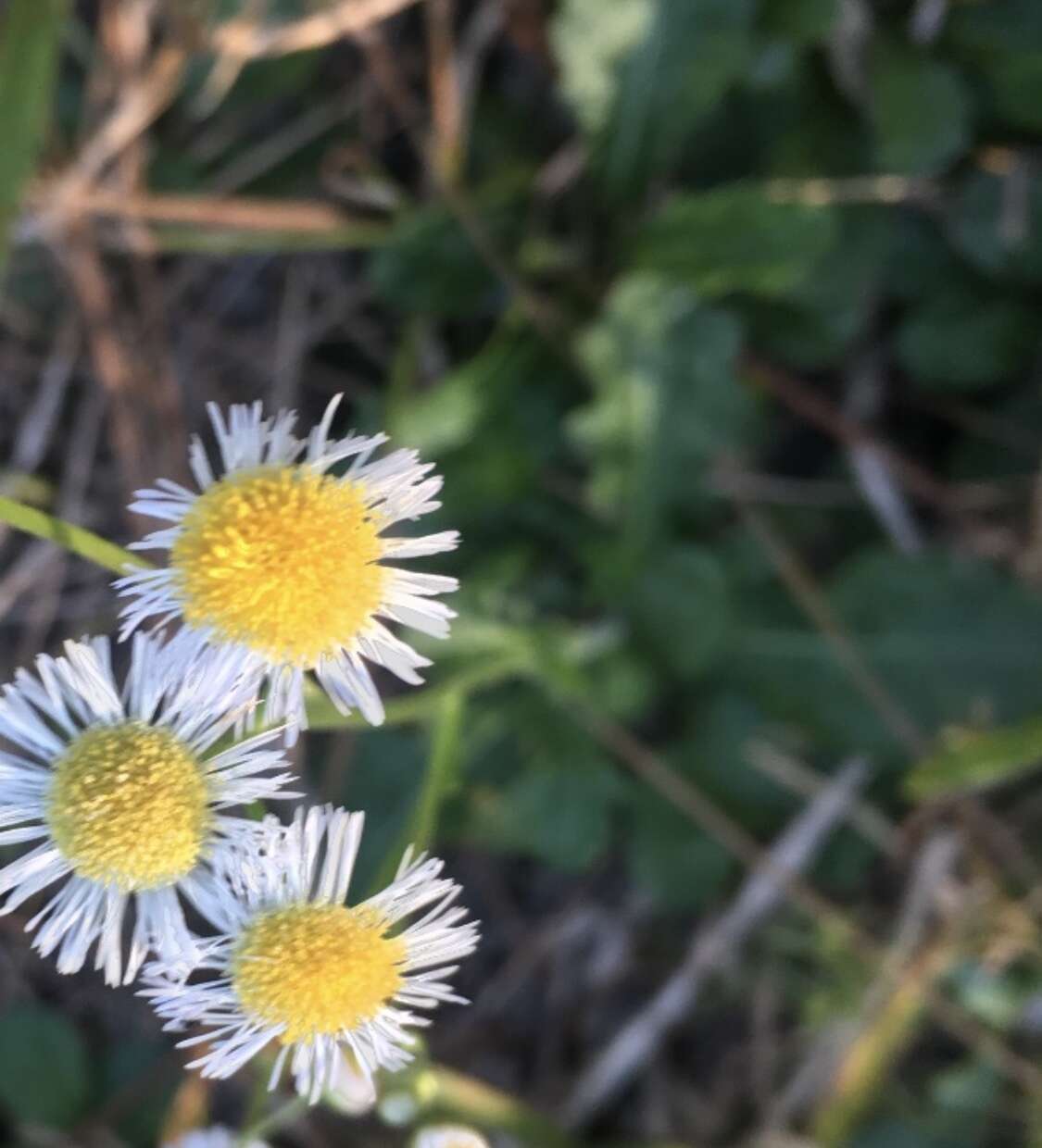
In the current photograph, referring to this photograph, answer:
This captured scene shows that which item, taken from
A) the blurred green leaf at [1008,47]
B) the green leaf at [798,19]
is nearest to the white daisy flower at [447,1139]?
the green leaf at [798,19]

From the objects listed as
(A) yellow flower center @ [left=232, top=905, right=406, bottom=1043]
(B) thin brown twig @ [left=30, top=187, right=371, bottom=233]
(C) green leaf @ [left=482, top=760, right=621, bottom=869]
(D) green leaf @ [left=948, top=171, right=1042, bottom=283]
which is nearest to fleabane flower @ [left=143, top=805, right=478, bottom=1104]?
(A) yellow flower center @ [left=232, top=905, right=406, bottom=1043]

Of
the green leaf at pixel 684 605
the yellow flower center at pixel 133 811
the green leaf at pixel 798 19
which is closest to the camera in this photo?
the yellow flower center at pixel 133 811

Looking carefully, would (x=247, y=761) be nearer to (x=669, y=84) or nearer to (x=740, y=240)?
(x=740, y=240)

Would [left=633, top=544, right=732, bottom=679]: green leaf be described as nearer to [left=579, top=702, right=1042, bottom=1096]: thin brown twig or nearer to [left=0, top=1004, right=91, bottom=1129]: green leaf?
[left=579, top=702, right=1042, bottom=1096]: thin brown twig

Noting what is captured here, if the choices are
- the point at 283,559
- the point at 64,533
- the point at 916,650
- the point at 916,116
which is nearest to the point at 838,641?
the point at 916,650

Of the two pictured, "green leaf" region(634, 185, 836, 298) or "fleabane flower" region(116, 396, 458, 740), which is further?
"green leaf" region(634, 185, 836, 298)

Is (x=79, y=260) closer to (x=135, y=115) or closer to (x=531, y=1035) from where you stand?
(x=135, y=115)

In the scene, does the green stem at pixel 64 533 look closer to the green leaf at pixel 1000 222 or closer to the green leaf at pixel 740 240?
the green leaf at pixel 740 240
